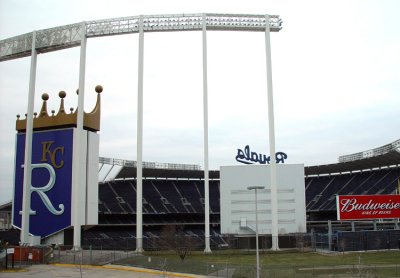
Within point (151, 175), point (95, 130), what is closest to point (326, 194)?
point (151, 175)

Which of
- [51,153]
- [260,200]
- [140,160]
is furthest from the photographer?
[260,200]

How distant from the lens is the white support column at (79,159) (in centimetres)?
5022

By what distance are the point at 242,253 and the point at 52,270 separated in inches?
861

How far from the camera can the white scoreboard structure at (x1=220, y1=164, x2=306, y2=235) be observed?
68688 millimetres

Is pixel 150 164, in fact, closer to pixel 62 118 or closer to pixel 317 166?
pixel 317 166

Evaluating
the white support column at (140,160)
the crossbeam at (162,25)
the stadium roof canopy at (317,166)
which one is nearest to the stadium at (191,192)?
the stadium roof canopy at (317,166)

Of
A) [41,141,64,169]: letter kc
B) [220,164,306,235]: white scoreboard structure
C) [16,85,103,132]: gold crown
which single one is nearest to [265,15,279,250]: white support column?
[220,164,306,235]: white scoreboard structure

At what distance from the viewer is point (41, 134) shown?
56.3m

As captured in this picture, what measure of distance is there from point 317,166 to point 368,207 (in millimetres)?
32617

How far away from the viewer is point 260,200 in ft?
227

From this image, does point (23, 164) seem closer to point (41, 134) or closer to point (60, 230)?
point (41, 134)

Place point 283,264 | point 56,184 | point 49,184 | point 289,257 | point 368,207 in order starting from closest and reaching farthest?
point 283,264
point 289,257
point 56,184
point 49,184
point 368,207

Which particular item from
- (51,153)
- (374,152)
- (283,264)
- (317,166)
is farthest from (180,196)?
(283,264)

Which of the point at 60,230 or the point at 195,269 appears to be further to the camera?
the point at 60,230
